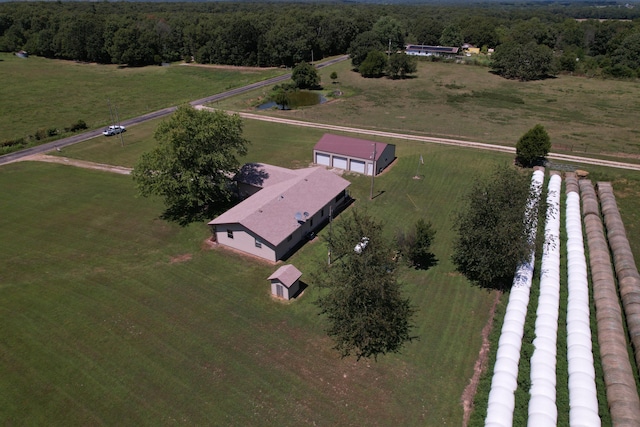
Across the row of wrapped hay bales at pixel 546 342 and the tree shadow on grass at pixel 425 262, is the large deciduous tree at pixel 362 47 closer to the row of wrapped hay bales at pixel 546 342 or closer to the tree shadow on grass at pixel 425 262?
the row of wrapped hay bales at pixel 546 342

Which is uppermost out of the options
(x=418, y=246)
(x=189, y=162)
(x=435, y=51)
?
(x=435, y=51)

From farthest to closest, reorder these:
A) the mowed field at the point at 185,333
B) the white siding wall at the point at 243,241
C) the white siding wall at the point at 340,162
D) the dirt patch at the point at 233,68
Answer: the dirt patch at the point at 233,68, the white siding wall at the point at 340,162, the white siding wall at the point at 243,241, the mowed field at the point at 185,333

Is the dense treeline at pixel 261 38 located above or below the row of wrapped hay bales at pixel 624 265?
above

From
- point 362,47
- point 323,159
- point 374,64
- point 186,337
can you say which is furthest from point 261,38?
point 186,337

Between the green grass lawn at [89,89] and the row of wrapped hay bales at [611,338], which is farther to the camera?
the green grass lawn at [89,89]

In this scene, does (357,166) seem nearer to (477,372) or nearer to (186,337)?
(186,337)

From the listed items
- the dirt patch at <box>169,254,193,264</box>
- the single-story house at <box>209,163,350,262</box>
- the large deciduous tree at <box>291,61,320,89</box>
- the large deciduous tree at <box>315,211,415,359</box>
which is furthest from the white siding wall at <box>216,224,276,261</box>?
the large deciduous tree at <box>291,61,320,89</box>

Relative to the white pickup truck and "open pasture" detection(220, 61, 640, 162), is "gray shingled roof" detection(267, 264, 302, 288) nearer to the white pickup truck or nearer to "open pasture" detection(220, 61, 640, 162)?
"open pasture" detection(220, 61, 640, 162)

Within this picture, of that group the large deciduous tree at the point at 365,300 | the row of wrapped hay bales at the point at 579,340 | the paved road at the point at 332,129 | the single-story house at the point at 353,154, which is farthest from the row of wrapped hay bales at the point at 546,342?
the paved road at the point at 332,129
